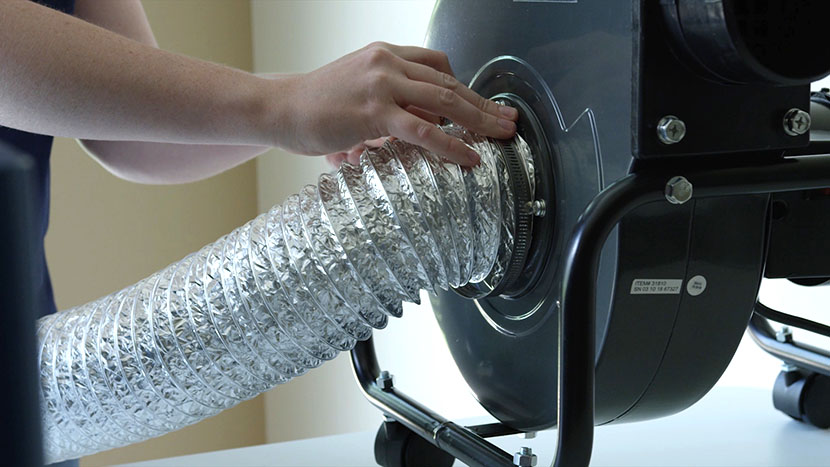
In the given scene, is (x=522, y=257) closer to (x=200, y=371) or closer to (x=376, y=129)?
(x=376, y=129)

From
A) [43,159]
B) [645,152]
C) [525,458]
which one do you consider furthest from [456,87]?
[43,159]

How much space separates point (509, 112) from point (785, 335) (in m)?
0.67

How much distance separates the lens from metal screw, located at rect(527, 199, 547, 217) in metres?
0.85

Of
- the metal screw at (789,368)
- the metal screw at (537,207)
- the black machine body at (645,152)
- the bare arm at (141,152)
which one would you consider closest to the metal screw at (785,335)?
the metal screw at (789,368)

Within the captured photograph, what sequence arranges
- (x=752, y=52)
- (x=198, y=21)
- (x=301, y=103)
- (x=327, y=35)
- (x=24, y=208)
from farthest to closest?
1. (x=198, y=21)
2. (x=327, y=35)
3. (x=301, y=103)
4. (x=752, y=52)
5. (x=24, y=208)

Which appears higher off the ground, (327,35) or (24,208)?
(327,35)

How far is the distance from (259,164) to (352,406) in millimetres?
988

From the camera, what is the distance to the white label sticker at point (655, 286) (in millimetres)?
738

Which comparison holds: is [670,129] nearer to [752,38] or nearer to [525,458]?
[752,38]

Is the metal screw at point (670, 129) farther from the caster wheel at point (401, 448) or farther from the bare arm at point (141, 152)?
the bare arm at point (141, 152)

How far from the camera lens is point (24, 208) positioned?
0.62 feet

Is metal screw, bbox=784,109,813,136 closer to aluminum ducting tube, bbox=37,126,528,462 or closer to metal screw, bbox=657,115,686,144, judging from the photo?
metal screw, bbox=657,115,686,144

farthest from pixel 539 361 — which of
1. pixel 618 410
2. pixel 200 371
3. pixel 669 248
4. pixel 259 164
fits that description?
pixel 259 164

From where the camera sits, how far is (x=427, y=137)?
2.52ft
